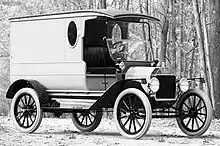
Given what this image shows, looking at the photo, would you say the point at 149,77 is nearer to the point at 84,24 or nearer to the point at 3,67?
the point at 84,24

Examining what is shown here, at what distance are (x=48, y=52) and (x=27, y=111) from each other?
1.36 metres

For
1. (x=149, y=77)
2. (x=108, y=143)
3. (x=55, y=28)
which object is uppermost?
(x=55, y=28)

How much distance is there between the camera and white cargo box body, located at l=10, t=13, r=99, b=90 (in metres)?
13.4

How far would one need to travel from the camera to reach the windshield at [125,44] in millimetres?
13555

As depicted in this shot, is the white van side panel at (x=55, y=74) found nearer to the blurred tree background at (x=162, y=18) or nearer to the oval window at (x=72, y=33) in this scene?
the oval window at (x=72, y=33)

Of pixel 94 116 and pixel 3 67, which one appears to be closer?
pixel 94 116

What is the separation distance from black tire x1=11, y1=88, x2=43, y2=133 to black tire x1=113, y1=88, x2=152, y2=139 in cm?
208

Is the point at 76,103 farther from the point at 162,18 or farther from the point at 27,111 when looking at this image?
the point at 162,18

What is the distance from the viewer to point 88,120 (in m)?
15.2

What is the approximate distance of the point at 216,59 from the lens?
1867 cm

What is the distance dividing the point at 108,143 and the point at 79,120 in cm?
381

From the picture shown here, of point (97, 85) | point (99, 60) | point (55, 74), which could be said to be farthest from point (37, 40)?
point (97, 85)

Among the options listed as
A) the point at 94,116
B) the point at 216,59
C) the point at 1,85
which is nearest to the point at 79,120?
the point at 94,116

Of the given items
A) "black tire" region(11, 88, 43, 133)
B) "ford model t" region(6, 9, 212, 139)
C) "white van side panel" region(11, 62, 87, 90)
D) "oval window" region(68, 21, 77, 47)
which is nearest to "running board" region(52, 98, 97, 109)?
"ford model t" region(6, 9, 212, 139)
